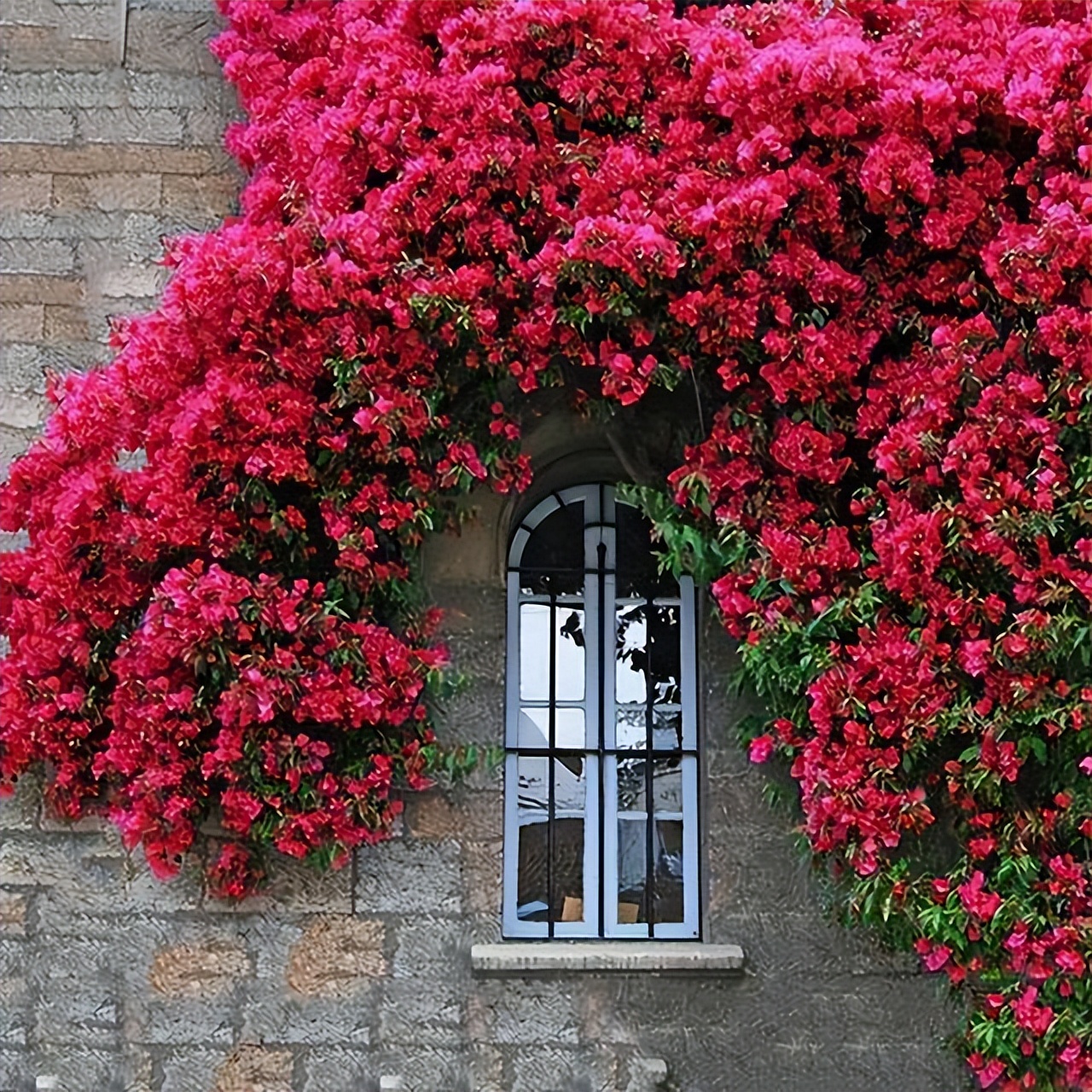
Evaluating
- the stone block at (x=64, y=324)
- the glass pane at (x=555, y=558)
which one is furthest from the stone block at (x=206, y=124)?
the glass pane at (x=555, y=558)

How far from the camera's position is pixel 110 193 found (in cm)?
428

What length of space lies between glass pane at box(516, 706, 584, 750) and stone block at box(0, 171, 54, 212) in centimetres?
210

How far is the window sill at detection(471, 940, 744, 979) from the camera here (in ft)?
12.7

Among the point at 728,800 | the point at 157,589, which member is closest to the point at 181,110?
the point at 157,589

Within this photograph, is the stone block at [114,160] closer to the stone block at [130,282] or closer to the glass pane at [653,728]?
the stone block at [130,282]

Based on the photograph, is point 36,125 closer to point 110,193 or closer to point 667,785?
point 110,193

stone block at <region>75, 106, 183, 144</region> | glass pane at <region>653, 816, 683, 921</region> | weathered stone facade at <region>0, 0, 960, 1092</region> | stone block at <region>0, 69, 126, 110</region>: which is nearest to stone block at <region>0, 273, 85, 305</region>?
stone block at <region>75, 106, 183, 144</region>

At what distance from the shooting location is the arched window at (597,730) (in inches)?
165

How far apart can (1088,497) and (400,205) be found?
1.87 m

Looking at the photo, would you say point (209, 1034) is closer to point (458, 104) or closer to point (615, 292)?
point (615, 292)

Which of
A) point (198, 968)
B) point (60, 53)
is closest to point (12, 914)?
point (198, 968)

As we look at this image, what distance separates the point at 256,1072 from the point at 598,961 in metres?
0.96

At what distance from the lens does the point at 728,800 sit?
13.3 ft

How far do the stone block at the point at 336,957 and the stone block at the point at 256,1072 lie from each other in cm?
18
